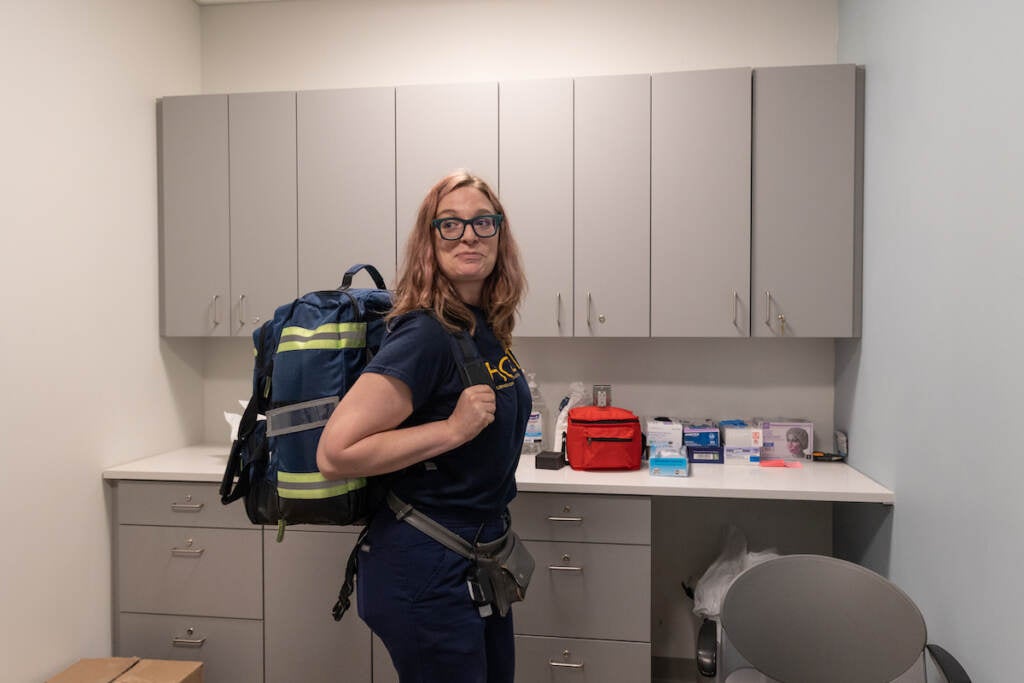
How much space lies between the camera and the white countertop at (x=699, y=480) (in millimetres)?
2120

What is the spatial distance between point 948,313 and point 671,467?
0.97 metres

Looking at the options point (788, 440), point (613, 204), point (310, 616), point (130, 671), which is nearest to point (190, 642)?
point (130, 671)

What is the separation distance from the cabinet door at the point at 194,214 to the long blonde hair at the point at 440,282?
162cm

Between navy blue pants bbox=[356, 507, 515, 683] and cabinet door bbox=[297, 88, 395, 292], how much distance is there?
1.48 metres

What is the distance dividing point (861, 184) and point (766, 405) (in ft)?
3.04

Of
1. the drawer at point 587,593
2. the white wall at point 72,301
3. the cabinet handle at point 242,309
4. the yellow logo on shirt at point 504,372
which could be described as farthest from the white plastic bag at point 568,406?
the white wall at point 72,301

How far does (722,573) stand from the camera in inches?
97.8

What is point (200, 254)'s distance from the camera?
2.72 meters

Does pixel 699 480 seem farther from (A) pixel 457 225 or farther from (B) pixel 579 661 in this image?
(A) pixel 457 225

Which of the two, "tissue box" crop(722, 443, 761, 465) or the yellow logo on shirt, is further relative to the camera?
"tissue box" crop(722, 443, 761, 465)

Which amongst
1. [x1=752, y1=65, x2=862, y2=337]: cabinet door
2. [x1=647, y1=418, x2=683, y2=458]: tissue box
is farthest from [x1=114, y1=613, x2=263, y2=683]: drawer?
[x1=752, y1=65, x2=862, y2=337]: cabinet door

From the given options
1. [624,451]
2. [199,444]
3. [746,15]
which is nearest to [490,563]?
[624,451]

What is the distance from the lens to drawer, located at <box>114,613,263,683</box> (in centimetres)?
239

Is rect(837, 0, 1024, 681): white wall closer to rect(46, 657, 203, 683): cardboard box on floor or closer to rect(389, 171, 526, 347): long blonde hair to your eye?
rect(389, 171, 526, 347): long blonde hair
